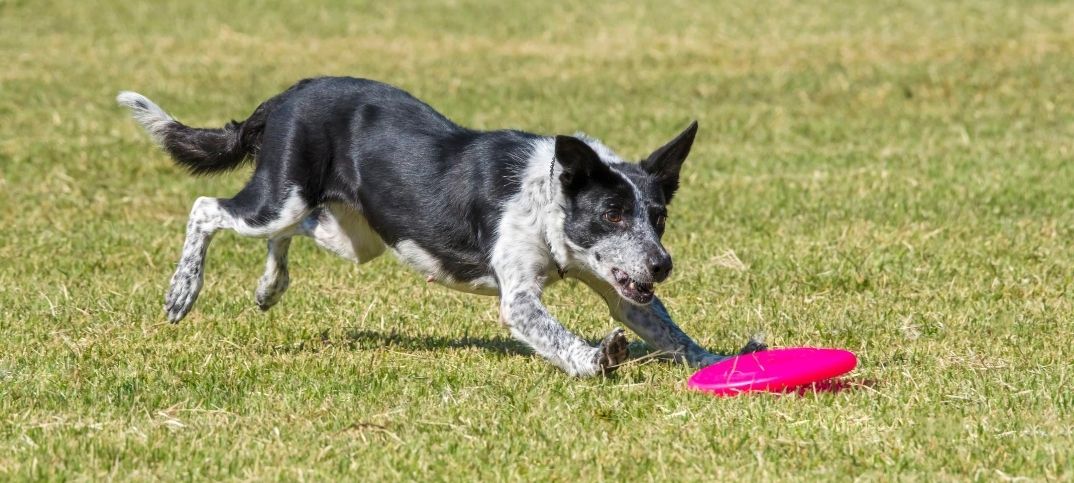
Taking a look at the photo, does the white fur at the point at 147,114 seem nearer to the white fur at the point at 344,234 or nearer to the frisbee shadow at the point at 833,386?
the white fur at the point at 344,234

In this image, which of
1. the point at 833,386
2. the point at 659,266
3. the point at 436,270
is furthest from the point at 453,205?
the point at 833,386

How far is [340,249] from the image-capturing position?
7996 millimetres

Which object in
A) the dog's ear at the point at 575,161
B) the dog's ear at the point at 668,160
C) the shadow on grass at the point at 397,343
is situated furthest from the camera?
the shadow on grass at the point at 397,343

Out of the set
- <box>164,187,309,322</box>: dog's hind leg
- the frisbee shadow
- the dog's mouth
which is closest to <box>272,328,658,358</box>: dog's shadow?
<box>164,187,309,322</box>: dog's hind leg

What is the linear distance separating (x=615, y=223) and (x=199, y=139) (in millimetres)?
2661

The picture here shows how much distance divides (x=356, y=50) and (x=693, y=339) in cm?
1366

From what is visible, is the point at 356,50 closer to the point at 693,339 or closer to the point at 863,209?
the point at 863,209

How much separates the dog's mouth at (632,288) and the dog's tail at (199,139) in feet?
7.77

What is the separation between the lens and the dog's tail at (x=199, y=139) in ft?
26.5

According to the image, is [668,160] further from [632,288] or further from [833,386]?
[833,386]

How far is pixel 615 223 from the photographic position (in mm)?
6535

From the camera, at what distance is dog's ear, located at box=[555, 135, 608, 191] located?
635cm

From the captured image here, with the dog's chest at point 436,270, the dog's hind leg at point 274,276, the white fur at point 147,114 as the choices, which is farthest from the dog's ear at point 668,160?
the white fur at point 147,114

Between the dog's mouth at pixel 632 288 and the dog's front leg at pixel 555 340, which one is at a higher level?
the dog's mouth at pixel 632 288
